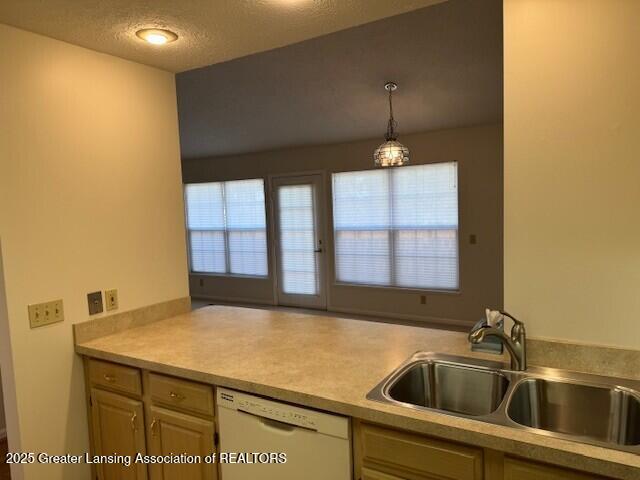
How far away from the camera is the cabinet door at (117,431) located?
1.92m

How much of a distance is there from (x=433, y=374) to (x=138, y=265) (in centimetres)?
162

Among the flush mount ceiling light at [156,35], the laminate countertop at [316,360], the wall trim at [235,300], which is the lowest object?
the wall trim at [235,300]

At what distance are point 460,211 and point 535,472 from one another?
4571 millimetres

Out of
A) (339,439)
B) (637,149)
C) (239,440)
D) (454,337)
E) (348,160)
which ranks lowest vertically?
(239,440)

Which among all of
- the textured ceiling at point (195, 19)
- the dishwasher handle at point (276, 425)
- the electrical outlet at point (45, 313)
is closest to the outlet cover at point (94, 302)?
the electrical outlet at point (45, 313)

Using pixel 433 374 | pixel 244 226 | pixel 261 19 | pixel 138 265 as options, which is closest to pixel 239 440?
pixel 433 374

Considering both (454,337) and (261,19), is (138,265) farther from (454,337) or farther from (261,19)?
(454,337)

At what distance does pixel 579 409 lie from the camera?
1.45 meters

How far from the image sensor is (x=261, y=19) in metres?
1.84

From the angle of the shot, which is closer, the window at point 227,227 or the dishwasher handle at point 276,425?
the dishwasher handle at point 276,425

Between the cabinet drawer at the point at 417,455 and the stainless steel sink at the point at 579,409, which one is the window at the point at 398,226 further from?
the cabinet drawer at the point at 417,455

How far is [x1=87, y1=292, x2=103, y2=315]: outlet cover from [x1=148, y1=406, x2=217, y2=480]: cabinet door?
603 mm

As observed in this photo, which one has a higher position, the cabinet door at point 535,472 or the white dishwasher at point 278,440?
the cabinet door at point 535,472

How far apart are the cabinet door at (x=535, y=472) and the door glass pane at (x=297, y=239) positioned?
541cm
